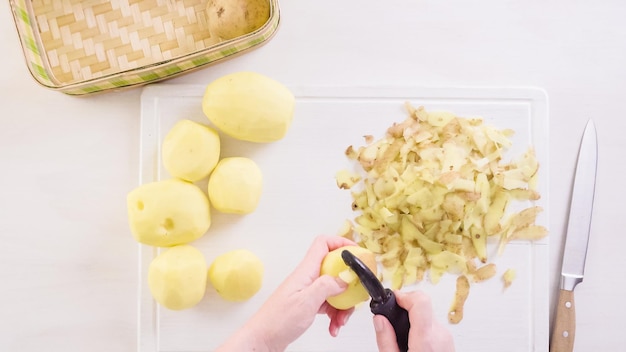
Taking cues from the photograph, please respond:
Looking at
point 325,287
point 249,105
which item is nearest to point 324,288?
point 325,287

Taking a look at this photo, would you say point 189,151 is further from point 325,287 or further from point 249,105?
point 325,287

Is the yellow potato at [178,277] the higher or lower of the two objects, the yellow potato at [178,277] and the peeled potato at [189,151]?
the lower

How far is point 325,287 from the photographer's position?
0.76 meters

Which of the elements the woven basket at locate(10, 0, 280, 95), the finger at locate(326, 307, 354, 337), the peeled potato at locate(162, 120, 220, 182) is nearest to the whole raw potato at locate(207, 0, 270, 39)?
the woven basket at locate(10, 0, 280, 95)

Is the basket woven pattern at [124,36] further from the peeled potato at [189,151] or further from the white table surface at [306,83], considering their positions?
the peeled potato at [189,151]

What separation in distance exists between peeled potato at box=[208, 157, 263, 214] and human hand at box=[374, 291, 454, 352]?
312mm

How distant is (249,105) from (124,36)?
11.5 inches

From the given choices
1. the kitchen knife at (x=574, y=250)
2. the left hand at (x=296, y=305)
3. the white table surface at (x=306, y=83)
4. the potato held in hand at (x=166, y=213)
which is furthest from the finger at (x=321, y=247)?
the kitchen knife at (x=574, y=250)

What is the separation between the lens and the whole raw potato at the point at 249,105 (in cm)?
91

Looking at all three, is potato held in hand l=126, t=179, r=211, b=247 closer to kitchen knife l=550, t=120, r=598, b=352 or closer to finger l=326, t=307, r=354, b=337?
finger l=326, t=307, r=354, b=337

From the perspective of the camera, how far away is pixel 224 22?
937 millimetres

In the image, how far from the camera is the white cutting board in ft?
3.25

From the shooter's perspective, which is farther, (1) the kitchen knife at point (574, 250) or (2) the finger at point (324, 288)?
(1) the kitchen knife at point (574, 250)

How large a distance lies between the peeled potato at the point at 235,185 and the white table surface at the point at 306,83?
18cm
